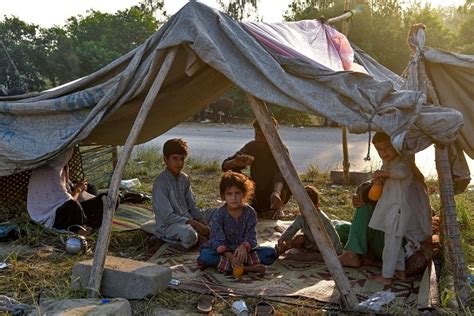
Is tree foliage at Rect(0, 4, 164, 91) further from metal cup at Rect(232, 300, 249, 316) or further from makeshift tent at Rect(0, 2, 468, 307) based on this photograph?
metal cup at Rect(232, 300, 249, 316)

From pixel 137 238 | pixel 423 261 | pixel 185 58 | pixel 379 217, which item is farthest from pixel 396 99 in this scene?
pixel 137 238

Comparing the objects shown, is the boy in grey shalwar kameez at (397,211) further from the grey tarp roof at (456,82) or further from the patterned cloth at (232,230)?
the patterned cloth at (232,230)

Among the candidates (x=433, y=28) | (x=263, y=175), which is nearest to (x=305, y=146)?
(x=263, y=175)

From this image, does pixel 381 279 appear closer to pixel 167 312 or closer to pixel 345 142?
pixel 167 312

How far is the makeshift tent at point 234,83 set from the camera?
3.22 metres

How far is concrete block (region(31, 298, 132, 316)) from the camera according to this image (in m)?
2.94

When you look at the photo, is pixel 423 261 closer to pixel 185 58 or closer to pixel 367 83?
pixel 367 83

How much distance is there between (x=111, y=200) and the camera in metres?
3.62

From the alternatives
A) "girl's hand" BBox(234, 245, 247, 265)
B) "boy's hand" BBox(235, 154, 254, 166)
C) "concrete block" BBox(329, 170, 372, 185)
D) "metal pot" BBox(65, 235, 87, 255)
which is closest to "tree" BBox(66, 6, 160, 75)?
"concrete block" BBox(329, 170, 372, 185)

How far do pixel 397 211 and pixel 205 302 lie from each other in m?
1.47

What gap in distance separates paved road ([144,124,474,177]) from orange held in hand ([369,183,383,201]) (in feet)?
14.9

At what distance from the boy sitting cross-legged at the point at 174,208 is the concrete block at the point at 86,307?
4.90 ft

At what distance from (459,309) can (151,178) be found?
576 cm

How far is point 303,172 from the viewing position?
29.9 ft
